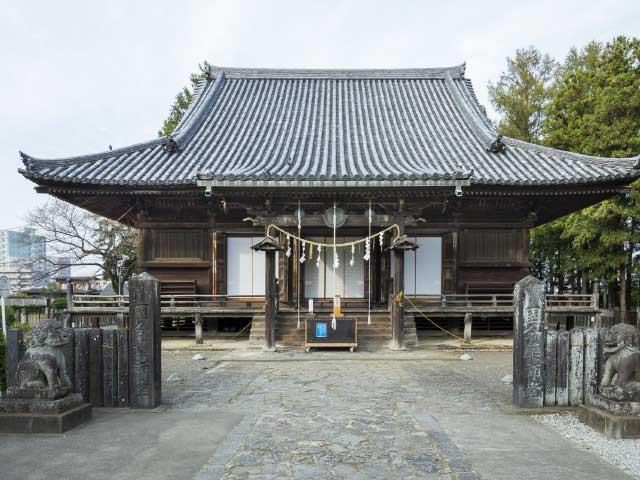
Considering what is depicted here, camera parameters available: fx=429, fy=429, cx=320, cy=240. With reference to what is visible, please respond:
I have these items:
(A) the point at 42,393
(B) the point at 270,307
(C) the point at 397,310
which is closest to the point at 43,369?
(A) the point at 42,393

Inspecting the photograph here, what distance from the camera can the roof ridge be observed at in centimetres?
2088

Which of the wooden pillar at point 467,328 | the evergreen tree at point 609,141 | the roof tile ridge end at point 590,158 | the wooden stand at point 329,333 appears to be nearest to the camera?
the wooden stand at point 329,333

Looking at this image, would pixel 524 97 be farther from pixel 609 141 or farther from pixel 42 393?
pixel 42 393

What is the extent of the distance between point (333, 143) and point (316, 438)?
1228 cm

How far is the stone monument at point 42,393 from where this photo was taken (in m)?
5.73

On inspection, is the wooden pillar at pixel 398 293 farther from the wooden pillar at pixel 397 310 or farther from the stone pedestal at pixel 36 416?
the stone pedestal at pixel 36 416

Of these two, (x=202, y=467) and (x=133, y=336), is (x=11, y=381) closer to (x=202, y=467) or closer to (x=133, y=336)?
(x=133, y=336)

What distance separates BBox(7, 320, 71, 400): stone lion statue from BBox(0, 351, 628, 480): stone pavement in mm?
583

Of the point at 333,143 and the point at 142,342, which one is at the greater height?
the point at 333,143

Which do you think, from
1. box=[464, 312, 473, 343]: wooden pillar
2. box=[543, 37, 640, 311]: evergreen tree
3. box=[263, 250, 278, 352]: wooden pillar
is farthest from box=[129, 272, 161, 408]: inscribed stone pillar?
box=[543, 37, 640, 311]: evergreen tree

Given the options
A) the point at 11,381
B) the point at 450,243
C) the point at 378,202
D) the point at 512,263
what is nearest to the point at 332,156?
the point at 378,202

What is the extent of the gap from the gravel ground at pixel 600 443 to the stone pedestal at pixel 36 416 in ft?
21.9

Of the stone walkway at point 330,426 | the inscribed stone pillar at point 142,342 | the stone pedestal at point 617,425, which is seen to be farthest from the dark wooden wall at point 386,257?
the stone pedestal at point 617,425

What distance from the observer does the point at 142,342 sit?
6812 millimetres
